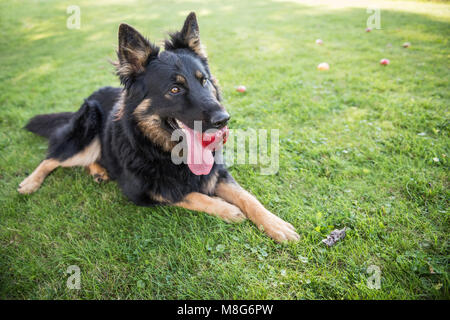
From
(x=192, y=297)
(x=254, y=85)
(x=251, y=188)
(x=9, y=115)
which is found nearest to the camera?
(x=192, y=297)

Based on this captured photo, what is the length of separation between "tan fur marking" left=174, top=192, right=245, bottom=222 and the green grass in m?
0.10

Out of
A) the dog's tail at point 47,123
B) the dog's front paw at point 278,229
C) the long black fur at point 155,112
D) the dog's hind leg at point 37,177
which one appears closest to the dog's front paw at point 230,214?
the dog's front paw at point 278,229

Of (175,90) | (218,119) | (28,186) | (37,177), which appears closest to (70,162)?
(37,177)

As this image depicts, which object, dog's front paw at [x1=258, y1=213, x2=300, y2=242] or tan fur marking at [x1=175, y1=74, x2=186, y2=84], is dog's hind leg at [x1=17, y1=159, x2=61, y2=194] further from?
dog's front paw at [x1=258, y1=213, x2=300, y2=242]

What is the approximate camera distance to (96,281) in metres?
2.31

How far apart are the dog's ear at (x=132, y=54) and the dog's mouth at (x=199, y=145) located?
2.39ft

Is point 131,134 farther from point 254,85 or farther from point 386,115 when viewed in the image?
point 386,115

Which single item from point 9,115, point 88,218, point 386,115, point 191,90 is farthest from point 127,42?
point 9,115

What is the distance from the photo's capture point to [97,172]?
12.2 feet

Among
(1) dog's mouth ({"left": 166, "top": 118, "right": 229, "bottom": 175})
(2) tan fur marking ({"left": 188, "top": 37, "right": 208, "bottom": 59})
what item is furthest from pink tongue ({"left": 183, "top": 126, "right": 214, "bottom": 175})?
(2) tan fur marking ({"left": 188, "top": 37, "right": 208, "bottom": 59})

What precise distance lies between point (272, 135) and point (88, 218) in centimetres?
318

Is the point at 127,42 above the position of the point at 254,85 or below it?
above

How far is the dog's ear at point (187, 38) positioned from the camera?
120 inches

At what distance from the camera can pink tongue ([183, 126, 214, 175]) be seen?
2.74 m
